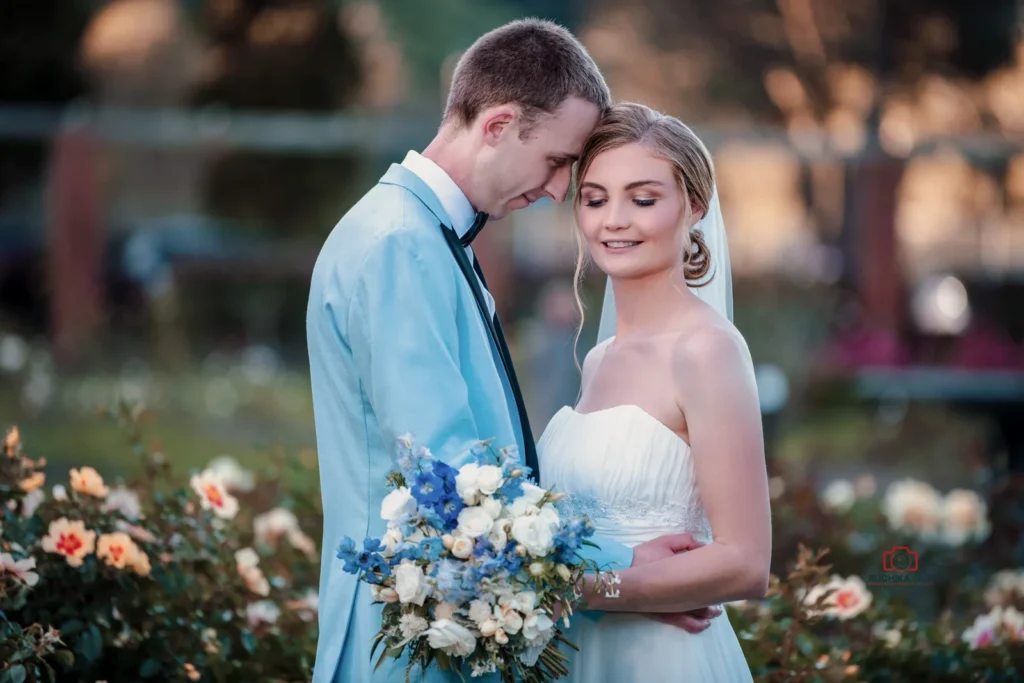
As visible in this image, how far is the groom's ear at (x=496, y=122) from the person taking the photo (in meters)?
2.78

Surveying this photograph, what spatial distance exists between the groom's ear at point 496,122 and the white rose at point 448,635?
1.10 m

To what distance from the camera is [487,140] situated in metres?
2.82

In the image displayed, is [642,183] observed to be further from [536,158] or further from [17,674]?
[17,674]

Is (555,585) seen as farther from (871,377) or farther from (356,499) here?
(871,377)

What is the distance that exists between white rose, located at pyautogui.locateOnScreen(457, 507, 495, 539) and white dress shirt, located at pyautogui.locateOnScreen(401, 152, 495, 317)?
615 mm

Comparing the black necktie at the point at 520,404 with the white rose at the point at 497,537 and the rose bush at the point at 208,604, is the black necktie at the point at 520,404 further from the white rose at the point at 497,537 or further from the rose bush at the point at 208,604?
the rose bush at the point at 208,604

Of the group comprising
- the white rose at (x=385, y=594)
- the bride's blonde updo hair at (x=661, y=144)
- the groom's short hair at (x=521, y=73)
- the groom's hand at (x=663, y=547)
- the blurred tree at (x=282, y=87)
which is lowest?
the white rose at (x=385, y=594)

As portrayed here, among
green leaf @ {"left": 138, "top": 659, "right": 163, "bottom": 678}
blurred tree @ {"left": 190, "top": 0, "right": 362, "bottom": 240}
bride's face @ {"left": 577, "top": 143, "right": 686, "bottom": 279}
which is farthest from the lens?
blurred tree @ {"left": 190, "top": 0, "right": 362, "bottom": 240}

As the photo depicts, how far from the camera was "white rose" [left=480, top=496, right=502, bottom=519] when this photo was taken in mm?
2299

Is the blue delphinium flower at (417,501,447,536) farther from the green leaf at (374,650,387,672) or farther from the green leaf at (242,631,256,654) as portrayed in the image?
the green leaf at (242,631,256,654)

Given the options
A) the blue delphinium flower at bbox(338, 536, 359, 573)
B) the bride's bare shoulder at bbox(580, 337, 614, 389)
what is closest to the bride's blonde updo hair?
the bride's bare shoulder at bbox(580, 337, 614, 389)

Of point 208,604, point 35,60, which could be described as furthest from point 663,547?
point 35,60

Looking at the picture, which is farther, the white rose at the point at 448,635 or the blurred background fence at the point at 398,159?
the blurred background fence at the point at 398,159

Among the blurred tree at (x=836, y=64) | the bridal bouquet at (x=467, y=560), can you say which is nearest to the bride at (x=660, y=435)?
the bridal bouquet at (x=467, y=560)
